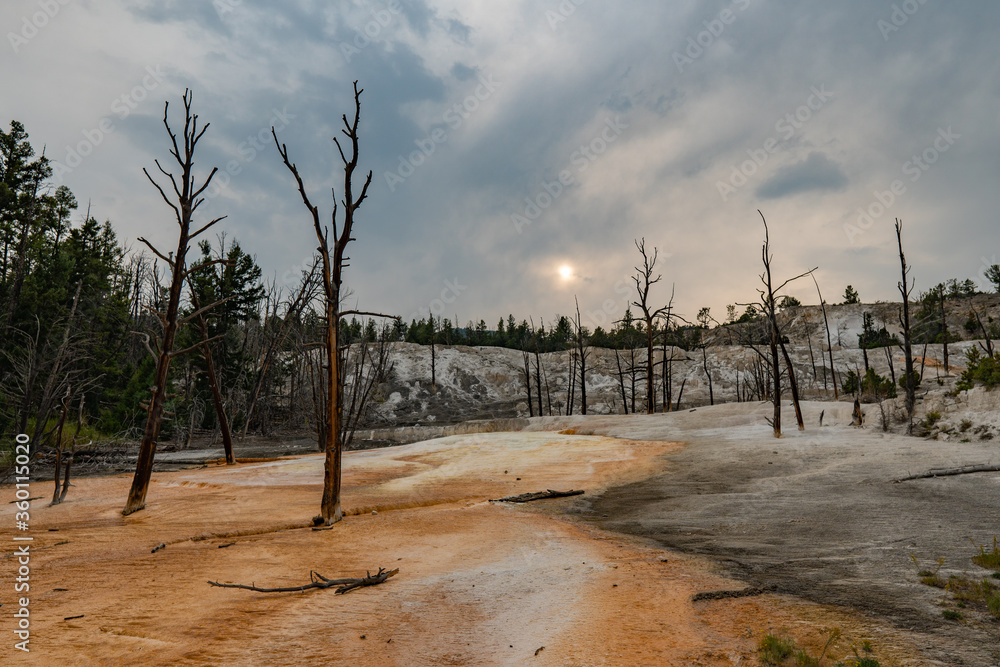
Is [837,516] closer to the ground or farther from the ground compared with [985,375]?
closer to the ground

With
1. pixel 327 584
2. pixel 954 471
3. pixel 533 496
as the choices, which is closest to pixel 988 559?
pixel 954 471

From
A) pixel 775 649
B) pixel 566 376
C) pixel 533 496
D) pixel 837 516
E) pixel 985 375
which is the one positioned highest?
pixel 566 376

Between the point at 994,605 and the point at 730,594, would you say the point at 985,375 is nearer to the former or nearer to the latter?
the point at 994,605

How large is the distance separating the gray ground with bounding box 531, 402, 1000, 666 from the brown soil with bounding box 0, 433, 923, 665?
0.55 meters

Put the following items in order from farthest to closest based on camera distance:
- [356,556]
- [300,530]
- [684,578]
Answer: [300,530] → [356,556] → [684,578]

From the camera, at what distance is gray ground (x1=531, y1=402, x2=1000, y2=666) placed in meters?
5.07

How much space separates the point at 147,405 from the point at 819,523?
1293 cm

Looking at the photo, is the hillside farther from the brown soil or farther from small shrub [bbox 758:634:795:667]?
small shrub [bbox 758:634:795:667]

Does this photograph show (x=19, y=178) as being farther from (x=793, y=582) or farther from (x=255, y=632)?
(x=793, y=582)

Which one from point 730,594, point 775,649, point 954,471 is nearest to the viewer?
point 775,649

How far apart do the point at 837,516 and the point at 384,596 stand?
7415 mm

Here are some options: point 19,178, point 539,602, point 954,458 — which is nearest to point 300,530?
point 539,602

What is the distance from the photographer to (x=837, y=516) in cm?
862

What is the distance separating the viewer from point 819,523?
8320 millimetres
